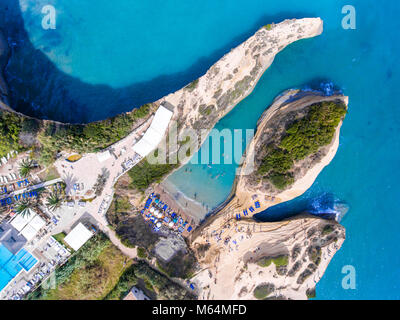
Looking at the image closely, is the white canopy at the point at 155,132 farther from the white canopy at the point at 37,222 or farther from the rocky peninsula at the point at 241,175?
the white canopy at the point at 37,222

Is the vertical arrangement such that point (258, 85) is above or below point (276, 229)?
above

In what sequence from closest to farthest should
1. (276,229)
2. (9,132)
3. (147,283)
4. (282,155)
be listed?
1. (9,132)
2. (282,155)
3. (147,283)
4. (276,229)

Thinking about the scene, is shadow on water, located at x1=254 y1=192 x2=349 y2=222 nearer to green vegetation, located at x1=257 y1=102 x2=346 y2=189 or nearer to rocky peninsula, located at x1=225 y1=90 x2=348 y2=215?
rocky peninsula, located at x1=225 y1=90 x2=348 y2=215

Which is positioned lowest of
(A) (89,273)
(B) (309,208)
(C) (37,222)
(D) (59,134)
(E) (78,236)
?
(A) (89,273)

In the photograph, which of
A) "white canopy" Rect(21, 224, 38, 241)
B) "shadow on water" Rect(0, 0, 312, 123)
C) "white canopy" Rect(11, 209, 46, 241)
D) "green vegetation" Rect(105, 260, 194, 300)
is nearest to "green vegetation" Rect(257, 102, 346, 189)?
"shadow on water" Rect(0, 0, 312, 123)

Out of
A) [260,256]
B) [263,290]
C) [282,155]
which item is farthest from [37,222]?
[282,155]

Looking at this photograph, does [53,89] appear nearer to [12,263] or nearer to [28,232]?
[28,232]

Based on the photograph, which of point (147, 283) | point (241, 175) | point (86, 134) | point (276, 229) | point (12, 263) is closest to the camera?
point (12, 263)

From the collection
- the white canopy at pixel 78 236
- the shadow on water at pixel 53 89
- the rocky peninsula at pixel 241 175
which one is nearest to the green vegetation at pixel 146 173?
the rocky peninsula at pixel 241 175
